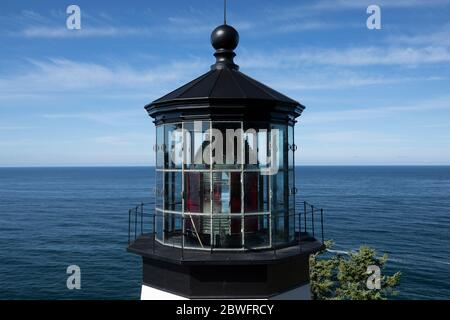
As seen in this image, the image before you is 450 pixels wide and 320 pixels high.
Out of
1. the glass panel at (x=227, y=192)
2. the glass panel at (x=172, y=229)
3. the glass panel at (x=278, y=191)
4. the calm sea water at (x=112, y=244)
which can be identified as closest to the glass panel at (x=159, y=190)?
the glass panel at (x=172, y=229)

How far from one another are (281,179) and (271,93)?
5.44 feet

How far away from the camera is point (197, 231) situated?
311 inches

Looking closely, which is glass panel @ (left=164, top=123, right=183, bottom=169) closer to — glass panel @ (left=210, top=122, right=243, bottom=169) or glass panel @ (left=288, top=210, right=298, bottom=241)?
glass panel @ (left=210, top=122, right=243, bottom=169)

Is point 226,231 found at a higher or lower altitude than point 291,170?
lower

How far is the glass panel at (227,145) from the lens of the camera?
7695 millimetres

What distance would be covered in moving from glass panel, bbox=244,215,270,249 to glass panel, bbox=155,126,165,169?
2.05 m

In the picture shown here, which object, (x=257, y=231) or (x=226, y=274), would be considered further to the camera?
(x=257, y=231)

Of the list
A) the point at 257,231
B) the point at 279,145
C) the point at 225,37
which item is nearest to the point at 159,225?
the point at 257,231

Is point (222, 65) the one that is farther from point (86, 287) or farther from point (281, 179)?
point (86, 287)

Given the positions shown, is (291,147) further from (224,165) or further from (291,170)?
(224,165)

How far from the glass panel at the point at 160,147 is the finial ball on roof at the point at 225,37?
6.89 ft

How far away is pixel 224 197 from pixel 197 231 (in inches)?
32.0

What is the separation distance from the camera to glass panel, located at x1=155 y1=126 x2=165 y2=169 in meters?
8.38

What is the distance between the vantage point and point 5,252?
50.8 meters
